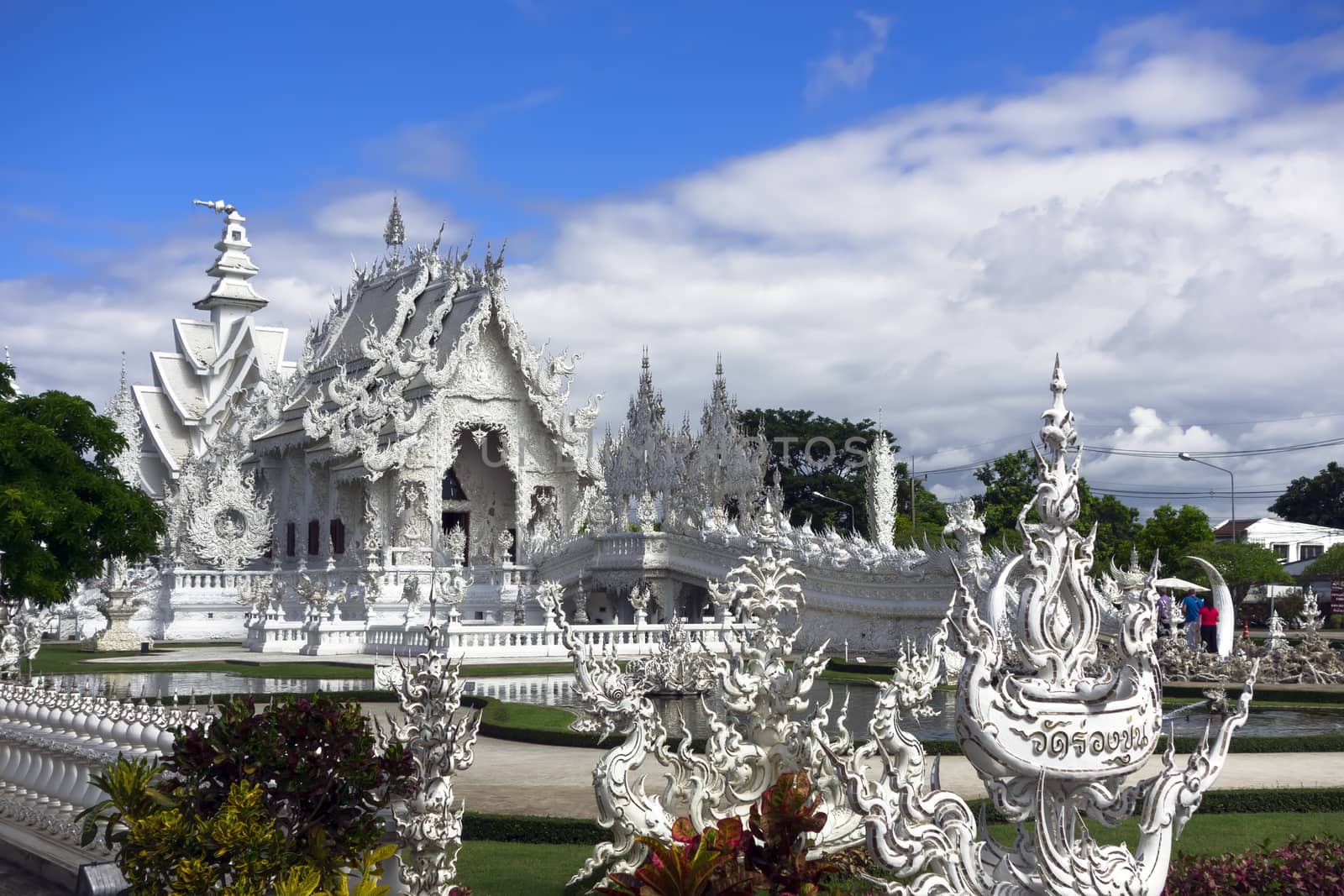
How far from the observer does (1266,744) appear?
12.3m

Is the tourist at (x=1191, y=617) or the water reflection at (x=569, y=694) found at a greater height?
the tourist at (x=1191, y=617)

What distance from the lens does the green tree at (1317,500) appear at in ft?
216

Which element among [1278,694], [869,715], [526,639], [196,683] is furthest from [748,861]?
[526,639]

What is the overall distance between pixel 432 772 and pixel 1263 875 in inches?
143

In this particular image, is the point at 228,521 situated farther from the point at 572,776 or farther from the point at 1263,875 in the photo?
the point at 1263,875

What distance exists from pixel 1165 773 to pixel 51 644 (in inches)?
1208

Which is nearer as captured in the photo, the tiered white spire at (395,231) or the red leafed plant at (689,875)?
the red leafed plant at (689,875)

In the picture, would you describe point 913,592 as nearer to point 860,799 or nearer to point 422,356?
point 422,356

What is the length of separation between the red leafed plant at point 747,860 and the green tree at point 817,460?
170ft

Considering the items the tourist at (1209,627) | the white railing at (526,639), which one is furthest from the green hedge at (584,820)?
the white railing at (526,639)

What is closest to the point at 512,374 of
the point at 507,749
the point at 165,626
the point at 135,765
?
the point at 165,626

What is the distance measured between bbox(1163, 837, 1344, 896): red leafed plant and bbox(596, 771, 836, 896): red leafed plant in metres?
1.68

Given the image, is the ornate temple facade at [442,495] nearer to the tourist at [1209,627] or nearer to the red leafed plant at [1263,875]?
the tourist at [1209,627]

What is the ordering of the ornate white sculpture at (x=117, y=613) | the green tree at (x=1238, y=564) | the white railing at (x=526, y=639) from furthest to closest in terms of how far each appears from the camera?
the green tree at (x=1238, y=564)
the ornate white sculpture at (x=117, y=613)
the white railing at (x=526, y=639)
